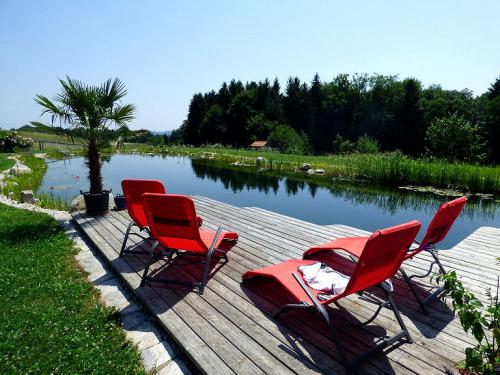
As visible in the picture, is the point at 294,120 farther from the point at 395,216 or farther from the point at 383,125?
the point at 395,216

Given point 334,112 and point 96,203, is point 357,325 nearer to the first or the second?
point 96,203

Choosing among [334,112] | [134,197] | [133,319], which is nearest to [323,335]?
[133,319]

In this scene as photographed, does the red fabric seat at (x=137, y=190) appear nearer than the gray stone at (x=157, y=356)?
No

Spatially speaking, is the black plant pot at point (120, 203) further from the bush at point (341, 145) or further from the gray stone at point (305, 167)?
the bush at point (341, 145)

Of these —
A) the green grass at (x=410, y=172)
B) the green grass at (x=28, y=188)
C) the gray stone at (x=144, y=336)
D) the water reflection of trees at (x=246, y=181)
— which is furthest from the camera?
the water reflection of trees at (x=246, y=181)

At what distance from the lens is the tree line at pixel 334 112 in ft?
131

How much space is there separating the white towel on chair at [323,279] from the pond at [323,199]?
5.02 m

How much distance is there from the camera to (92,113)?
6012 mm

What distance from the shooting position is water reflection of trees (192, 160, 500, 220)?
10.0 meters

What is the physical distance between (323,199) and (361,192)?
220cm

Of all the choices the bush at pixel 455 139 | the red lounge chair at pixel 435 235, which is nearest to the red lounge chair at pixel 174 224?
the red lounge chair at pixel 435 235

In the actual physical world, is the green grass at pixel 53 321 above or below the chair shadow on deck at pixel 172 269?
below

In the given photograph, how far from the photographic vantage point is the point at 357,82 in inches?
2292

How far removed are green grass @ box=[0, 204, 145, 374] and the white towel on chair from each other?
1.51 m
